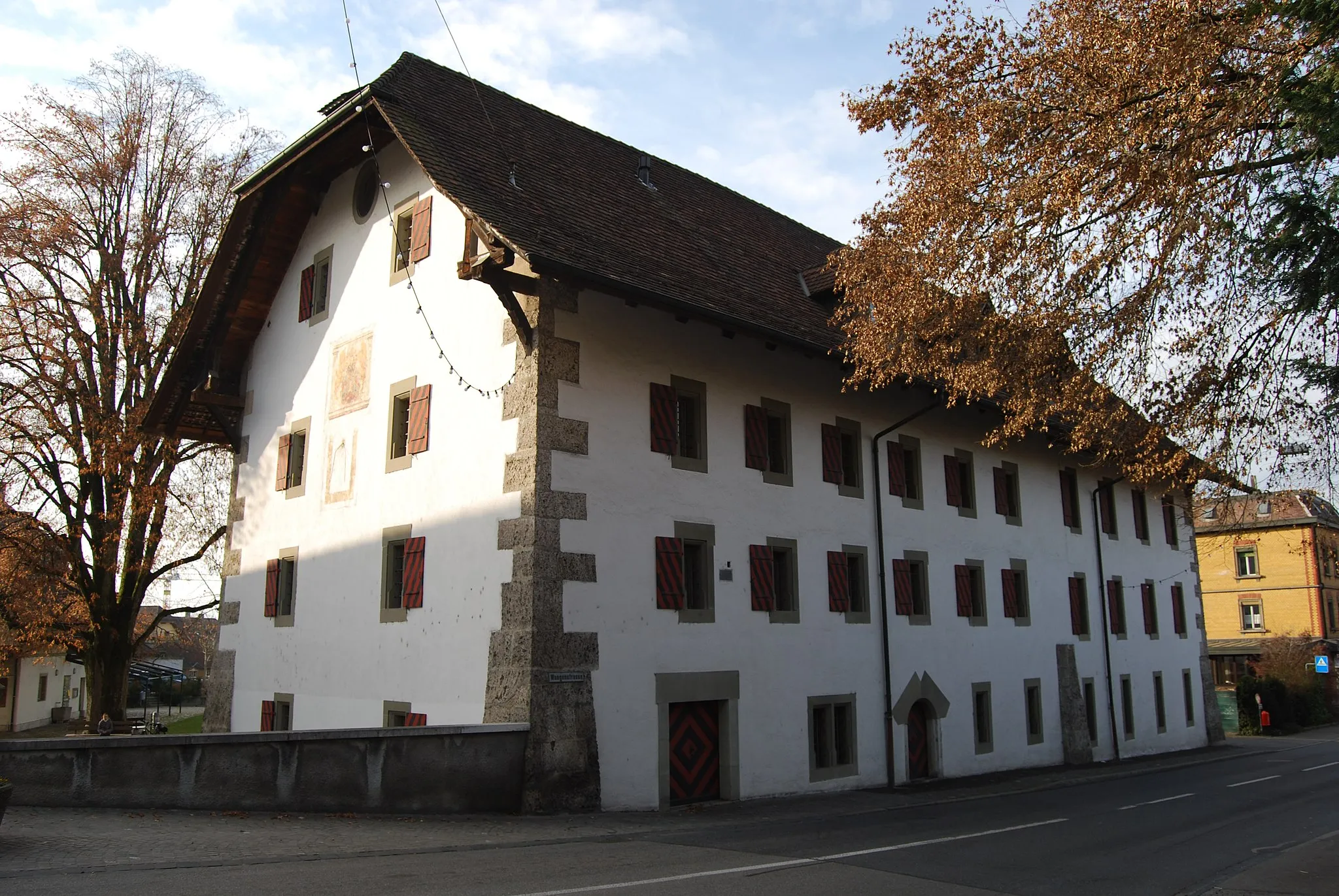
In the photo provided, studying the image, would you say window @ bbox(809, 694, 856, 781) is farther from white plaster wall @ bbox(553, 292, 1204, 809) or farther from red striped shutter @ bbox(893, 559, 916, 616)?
red striped shutter @ bbox(893, 559, 916, 616)

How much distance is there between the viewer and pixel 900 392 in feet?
64.7

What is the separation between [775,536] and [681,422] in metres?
2.41

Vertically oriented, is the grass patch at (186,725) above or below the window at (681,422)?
below

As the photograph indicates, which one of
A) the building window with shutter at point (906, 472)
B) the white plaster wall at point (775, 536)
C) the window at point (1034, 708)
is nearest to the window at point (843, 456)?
the white plaster wall at point (775, 536)

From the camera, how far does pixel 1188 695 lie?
2911 centimetres

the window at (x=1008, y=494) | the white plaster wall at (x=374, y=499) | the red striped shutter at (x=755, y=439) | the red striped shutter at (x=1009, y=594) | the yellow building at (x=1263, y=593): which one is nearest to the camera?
the white plaster wall at (x=374, y=499)

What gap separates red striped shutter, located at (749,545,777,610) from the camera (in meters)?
16.0

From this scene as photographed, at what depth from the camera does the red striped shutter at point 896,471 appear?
1941 cm

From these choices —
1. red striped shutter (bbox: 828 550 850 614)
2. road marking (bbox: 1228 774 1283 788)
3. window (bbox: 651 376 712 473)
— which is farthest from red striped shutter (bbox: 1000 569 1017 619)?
window (bbox: 651 376 712 473)

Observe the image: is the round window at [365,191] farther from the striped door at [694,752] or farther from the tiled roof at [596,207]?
the striped door at [694,752]

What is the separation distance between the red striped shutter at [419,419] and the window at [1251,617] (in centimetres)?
5106

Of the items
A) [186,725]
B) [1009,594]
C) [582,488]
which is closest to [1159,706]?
[1009,594]

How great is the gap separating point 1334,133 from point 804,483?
996 cm

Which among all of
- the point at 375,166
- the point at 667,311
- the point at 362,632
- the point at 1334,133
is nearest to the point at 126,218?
the point at 375,166
